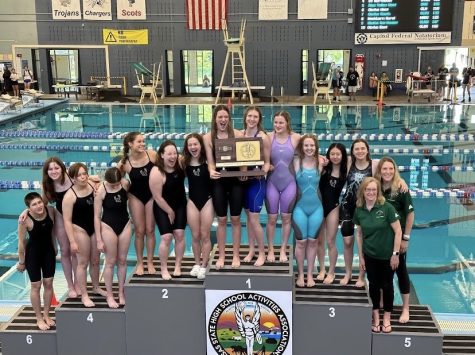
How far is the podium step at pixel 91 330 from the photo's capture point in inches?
150

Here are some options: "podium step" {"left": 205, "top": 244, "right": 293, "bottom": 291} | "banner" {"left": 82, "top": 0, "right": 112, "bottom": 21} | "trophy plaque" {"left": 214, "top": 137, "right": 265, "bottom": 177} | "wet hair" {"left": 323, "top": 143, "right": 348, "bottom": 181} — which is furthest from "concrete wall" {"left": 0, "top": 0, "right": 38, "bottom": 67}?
"podium step" {"left": 205, "top": 244, "right": 293, "bottom": 291}

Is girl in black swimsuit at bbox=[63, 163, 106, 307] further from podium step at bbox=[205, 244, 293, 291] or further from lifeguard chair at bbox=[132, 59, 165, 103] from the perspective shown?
lifeguard chair at bbox=[132, 59, 165, 103]

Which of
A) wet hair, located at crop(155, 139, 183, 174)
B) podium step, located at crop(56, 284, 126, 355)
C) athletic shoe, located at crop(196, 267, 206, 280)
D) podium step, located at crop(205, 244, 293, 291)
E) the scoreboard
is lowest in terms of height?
podium step, located at crop(56, 284, 126, 355)

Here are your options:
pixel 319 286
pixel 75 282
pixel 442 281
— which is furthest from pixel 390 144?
pixel 75 282

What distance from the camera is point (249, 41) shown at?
70.4ft

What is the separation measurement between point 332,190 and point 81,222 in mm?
1893

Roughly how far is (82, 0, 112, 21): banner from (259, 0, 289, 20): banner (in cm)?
628

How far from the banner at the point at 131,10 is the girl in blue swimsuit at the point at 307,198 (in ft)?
62.8

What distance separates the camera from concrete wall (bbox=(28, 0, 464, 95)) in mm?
20906

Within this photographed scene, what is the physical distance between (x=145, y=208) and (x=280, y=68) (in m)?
18.4

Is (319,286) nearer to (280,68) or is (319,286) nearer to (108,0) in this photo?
(280,68)

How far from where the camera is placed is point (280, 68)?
21.6 metres

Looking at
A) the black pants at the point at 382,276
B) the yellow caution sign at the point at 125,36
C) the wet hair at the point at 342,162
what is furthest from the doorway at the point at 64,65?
the black pants at the point at 382,276

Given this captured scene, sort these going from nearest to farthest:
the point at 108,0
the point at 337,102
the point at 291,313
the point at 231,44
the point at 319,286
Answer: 1. the point at 291,313
2. the point at 319,286
3. the point at 231,44
4. the point at 337,102
5. the point at 108,0
